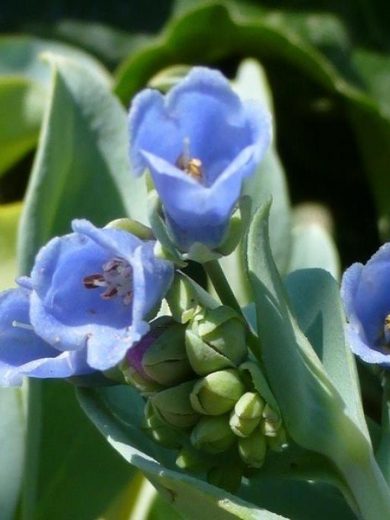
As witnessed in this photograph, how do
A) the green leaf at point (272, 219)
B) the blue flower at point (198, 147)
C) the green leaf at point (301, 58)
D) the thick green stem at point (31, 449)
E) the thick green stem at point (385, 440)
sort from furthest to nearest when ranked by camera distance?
1. the green leaf at point (301, 58)
2. the green leaf at point (272, 219)
3. the thick green stem at point (31, 449)
4. the thick green stem at point (385, 440)
5. the blue flower at point (198, 147)

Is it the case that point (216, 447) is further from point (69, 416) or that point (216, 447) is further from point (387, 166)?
point (387, 166)

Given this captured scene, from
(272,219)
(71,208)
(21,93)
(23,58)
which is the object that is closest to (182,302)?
(71,208)

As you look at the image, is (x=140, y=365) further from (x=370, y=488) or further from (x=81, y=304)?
(x=370, y=488)

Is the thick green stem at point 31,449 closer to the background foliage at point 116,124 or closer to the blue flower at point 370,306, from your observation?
the background foliage at point 116,124

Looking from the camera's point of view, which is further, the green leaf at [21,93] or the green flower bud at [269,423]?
the green leaf at [21,93]

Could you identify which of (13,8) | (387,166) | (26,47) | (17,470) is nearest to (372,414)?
(387,166)

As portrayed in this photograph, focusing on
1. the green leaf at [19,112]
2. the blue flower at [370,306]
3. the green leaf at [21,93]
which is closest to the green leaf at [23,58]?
the green leaf at [21,93]
